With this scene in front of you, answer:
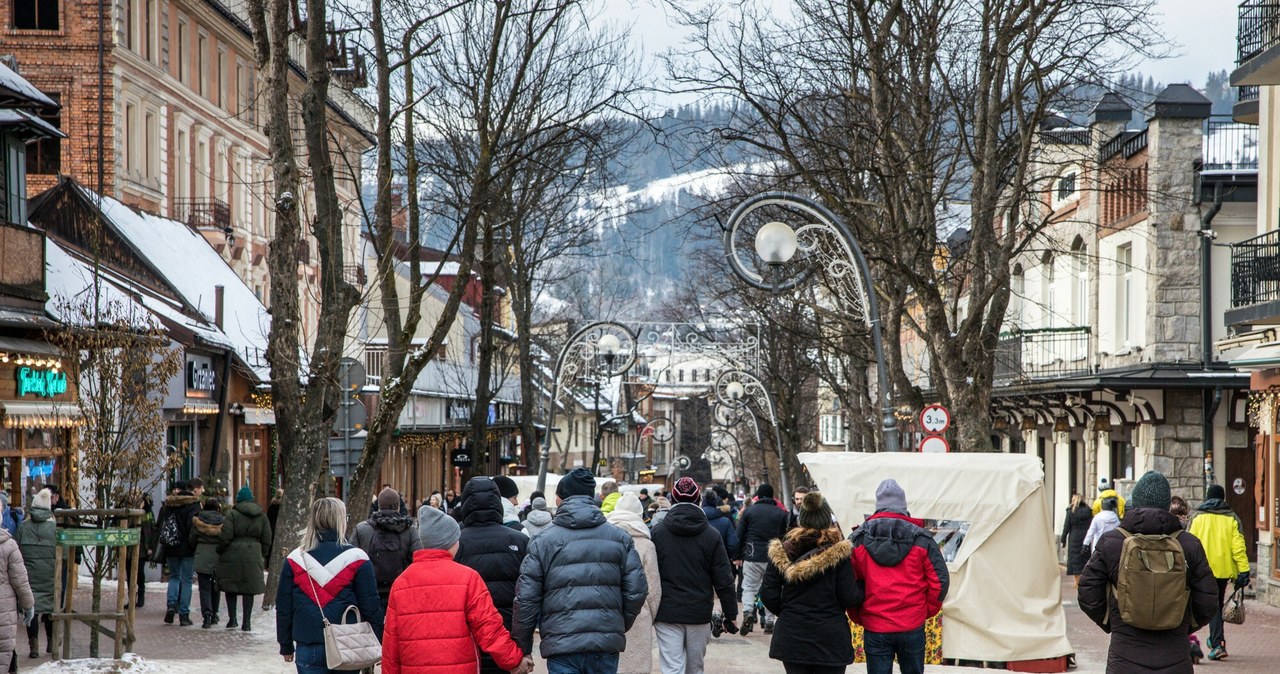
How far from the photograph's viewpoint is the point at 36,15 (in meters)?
33.7

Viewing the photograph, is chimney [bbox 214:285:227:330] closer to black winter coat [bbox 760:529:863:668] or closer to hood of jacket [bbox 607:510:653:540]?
hood of jacket [bbox 607:510:653:540]

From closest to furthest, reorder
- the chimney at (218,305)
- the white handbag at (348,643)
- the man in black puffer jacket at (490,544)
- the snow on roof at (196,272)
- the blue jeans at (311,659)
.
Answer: the white handbag at (348,643)
the blue jeans at (311,659)
the man in black puffer jacket at (490,544)
the snow on roof at (196,272)
the chimney at (218,305)

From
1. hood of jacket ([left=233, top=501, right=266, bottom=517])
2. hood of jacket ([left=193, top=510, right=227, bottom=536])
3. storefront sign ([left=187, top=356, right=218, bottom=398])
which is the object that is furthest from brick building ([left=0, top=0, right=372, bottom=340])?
hood of jacket ([left=233, top=501, right=266, bottom=517])

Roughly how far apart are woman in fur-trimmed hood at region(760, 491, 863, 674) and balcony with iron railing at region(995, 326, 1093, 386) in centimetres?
2597

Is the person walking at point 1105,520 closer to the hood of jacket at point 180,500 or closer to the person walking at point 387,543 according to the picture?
the person walking at point 387,543

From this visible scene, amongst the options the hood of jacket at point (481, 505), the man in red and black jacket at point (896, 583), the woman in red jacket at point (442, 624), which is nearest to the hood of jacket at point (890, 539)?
the man in red and black jacket at point (896, 583)

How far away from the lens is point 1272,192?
24.5 metres

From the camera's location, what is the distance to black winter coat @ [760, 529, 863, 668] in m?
9.54

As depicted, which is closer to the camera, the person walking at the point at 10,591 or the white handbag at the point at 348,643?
the white handbag at the point at 348,643

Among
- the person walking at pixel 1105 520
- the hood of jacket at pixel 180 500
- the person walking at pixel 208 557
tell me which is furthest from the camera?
the person walking at pixel 1105 520

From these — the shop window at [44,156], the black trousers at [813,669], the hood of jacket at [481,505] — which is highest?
the shop window at [44,156]

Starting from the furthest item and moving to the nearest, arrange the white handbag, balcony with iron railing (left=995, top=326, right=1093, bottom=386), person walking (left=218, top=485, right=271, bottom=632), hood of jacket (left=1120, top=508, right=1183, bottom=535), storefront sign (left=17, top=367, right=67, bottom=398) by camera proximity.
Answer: balcony with iron railing (left=995, top=326, right=1093, bottom=386), storefront sign (left=17, top=367, right=67, bottom=398), person walking (left=218, top=485, right=271, bottom=632), the white handbag, hood of jacket (left=1120, top=508, right=1183, bottom=535)

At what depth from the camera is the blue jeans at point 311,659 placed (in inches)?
359

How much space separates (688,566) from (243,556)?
7294 millimetres
